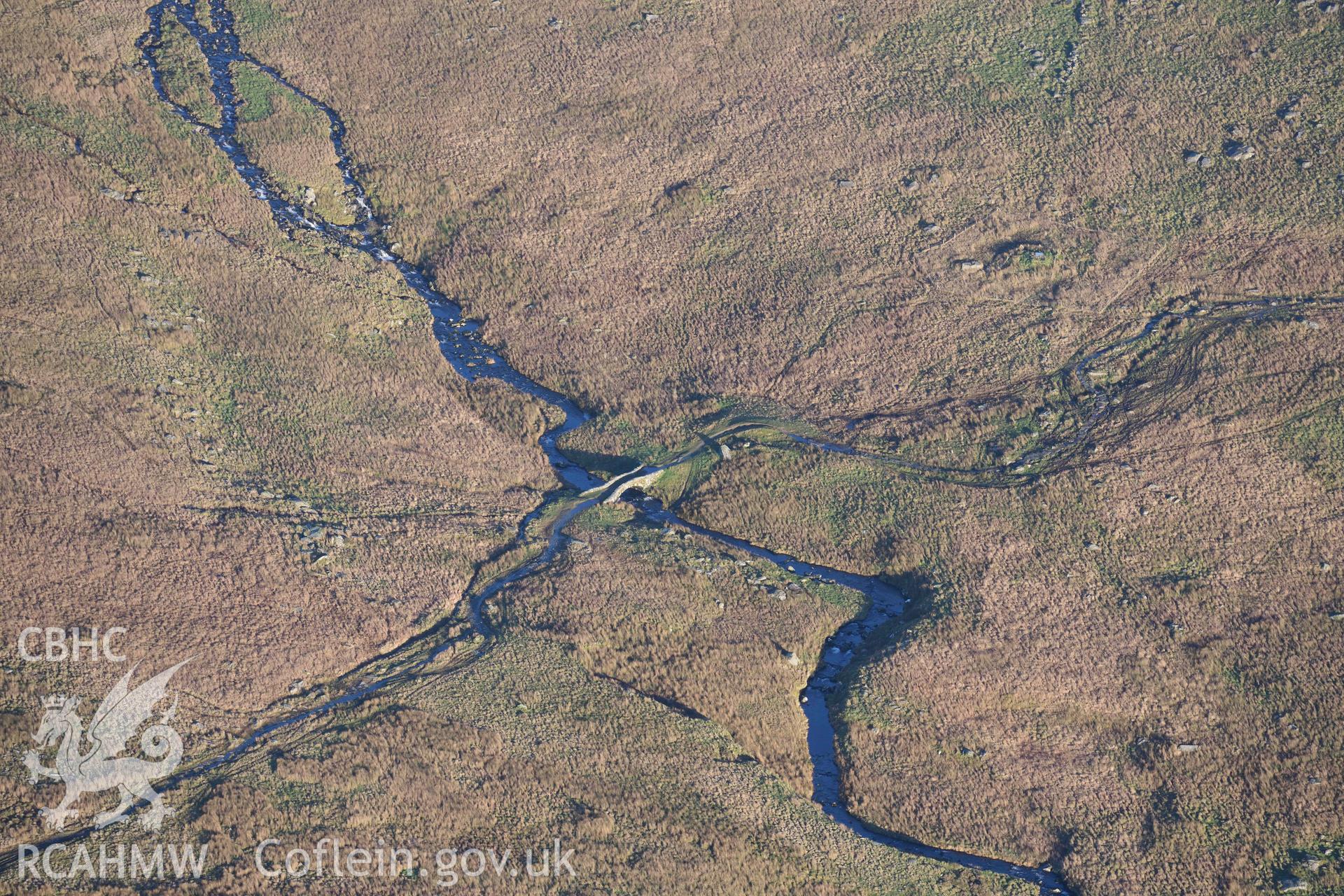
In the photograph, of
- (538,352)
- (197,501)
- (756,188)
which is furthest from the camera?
(756,188)

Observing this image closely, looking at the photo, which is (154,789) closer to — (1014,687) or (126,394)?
(126,394)

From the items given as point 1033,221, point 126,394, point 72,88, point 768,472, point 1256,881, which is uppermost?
point 72,88

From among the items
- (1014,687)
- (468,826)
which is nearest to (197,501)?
(468,826)
